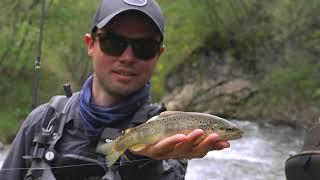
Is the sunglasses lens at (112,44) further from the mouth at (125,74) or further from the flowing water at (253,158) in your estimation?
the flowing water at (253,158)

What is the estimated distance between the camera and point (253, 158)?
47.1 feet

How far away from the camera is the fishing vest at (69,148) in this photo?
220cm

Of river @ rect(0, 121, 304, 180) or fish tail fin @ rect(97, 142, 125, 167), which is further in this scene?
river @ rect(0, 121, 304, 180)

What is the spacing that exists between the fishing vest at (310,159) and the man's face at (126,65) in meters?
2.94

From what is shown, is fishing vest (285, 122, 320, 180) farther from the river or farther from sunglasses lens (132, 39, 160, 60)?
the river

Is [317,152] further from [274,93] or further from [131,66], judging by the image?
[274,93]

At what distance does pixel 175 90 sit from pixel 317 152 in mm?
18340

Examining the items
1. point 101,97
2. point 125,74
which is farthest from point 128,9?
point 101,97

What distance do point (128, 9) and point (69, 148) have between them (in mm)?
577

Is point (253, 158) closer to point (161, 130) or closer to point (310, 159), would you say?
point (310, 159)

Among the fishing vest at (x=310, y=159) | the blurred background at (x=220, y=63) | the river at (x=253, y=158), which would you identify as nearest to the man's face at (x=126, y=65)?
the fishing vest at (x=310, y=159)

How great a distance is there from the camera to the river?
12500 millimetres

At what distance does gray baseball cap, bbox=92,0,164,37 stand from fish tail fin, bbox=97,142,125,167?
0.46 m

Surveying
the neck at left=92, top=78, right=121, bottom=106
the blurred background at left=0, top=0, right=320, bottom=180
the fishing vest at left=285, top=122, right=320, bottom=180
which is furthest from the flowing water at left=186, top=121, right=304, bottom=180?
the neck at left=92, top=78, right=121, bottom=106
